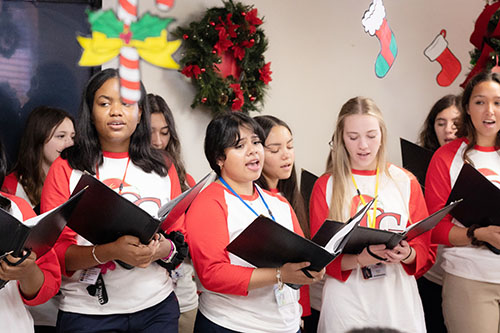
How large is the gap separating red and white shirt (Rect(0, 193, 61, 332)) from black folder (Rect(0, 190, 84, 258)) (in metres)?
0.12

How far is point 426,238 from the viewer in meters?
2.35

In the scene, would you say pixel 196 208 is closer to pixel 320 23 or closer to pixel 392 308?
pixel 392 308

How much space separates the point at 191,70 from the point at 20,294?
1944 mm

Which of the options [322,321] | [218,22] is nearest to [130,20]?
[218,22]

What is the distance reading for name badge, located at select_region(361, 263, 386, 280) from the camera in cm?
223

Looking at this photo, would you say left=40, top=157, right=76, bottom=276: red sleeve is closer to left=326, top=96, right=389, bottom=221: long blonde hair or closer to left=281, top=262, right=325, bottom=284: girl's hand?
left=281, top=262, right=325, bottom=284: girl's hand

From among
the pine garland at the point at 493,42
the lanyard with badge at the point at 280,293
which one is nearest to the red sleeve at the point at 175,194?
the lanyard with badge at the point at 280,293

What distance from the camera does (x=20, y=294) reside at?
1655 millimetres

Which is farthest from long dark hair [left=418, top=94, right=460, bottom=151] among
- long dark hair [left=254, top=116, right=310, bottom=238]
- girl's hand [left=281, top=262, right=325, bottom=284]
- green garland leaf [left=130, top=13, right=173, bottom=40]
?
girl's hand [left=281, top=262, right=325, bottom=284]

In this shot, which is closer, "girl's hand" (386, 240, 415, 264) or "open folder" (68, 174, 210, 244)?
"open folder" (68, 174, 210, 244)

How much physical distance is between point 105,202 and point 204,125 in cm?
205

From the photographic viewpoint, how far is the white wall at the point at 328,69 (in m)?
3.53

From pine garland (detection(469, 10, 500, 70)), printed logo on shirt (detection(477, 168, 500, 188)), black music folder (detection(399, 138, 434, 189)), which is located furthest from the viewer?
pine garland (detection(469, 10, 500, 70))

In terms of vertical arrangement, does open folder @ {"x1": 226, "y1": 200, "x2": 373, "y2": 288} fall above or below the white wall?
below
